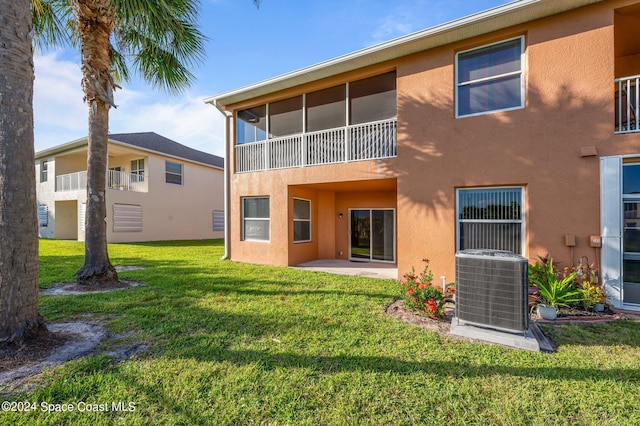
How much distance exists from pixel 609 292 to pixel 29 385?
910 cm

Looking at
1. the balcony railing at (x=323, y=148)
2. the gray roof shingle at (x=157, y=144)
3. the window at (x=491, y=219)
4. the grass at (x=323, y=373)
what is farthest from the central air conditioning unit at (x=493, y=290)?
the gray roof shingle at (x=157, y=144)

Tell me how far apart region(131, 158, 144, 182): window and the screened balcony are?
1214 cm

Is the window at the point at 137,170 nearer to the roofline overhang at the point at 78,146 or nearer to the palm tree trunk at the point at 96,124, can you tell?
the roofline overhang at the point at 78,146

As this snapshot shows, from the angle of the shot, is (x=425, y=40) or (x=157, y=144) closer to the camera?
(x=425, y=40)

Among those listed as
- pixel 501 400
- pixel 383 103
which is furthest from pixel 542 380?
pixel 383 103

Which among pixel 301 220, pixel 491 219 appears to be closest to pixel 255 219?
pixel 301 220

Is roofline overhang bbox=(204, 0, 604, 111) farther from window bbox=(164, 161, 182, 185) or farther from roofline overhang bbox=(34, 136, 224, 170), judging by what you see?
window bbox=(164, 161, 182, 185)

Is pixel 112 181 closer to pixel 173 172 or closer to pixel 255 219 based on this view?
pixel 173 172

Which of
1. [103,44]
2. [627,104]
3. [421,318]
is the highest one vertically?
[103,44]

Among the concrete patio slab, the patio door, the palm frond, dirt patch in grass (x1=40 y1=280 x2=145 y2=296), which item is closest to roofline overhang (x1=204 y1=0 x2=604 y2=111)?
the palm frond

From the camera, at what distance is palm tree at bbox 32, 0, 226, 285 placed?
623 cm

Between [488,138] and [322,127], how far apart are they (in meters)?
5.66

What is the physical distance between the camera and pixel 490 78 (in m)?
6.64

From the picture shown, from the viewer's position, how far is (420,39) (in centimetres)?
681
